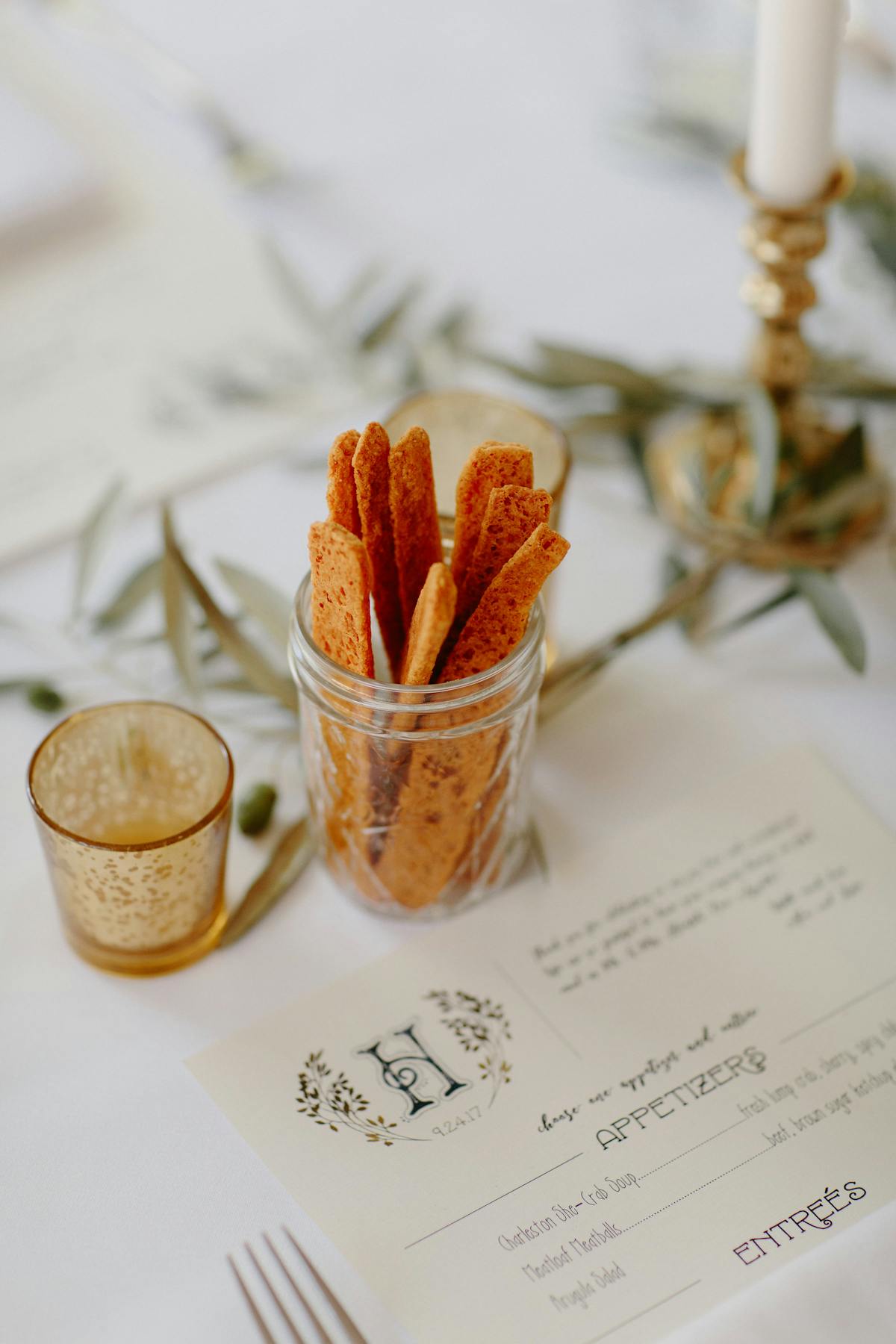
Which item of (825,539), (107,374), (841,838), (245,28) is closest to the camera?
(841,838)

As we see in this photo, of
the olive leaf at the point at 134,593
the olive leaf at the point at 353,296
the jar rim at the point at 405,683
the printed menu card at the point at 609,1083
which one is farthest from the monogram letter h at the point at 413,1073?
the olive leaf at the point at 353,296

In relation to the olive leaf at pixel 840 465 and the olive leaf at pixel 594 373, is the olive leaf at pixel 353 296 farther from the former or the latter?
the olive leaf at pixel 840 465

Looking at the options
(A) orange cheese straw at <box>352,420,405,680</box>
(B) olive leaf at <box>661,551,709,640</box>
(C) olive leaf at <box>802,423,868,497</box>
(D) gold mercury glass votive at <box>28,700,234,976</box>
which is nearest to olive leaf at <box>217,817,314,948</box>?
(D) gold mercury glass votive at <box>28,700,234,976</box>

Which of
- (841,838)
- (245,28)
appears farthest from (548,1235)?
(245,28)

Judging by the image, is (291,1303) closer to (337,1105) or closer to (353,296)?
(337,1105)

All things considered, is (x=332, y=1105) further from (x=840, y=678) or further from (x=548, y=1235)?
(x=840, y=678)

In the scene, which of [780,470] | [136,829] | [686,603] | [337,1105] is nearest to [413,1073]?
[337,1105]

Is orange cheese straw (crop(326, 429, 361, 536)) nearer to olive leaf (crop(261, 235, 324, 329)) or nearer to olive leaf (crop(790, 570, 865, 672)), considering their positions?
olive leaf (crop(790, 570, 865, 672))
